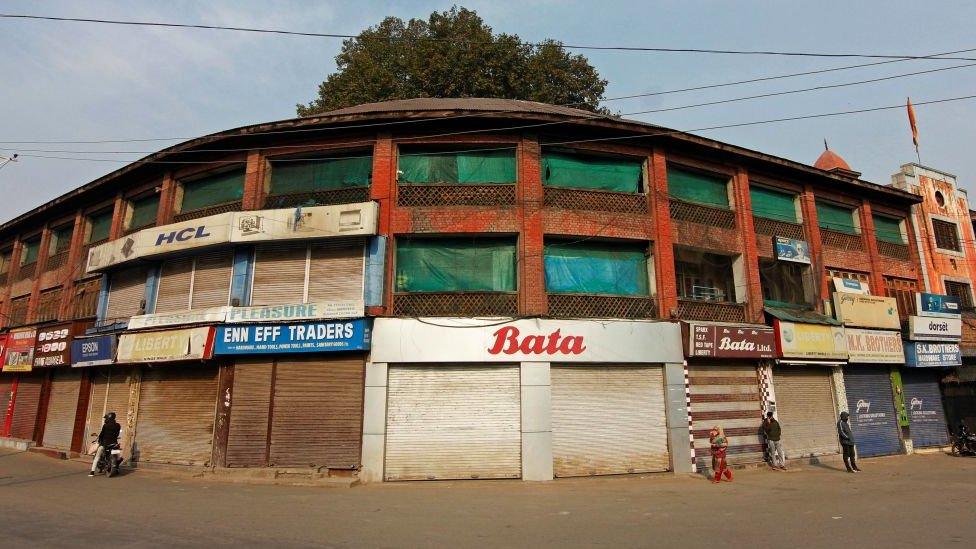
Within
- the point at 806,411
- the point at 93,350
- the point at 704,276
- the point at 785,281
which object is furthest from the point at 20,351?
the point at 785,281

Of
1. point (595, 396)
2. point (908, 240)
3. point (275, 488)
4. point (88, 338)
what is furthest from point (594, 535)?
point (908, 240)

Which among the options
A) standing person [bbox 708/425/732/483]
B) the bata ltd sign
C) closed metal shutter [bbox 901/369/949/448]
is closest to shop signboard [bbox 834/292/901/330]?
closed metal shutter [bbox 901/369/949/448]

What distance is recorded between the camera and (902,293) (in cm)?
2000

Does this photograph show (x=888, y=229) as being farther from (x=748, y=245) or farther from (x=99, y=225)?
(x=99, y=225)

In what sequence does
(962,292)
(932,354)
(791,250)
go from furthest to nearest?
(962,292), (932,354), (791,250)

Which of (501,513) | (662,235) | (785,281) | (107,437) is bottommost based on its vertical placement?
(501,513)

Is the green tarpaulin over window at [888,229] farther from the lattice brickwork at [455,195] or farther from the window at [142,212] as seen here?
the window at [142,212]

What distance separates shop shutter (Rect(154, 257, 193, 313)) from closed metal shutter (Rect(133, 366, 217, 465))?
177 cm

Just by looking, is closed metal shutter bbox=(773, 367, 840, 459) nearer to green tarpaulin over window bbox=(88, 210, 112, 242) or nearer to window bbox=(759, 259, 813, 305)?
window bbox=(759, 259, 813, 305)

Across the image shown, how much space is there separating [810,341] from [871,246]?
6510 millimetres

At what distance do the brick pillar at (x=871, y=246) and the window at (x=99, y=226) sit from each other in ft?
89.7

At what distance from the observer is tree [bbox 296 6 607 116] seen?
27.9 meters

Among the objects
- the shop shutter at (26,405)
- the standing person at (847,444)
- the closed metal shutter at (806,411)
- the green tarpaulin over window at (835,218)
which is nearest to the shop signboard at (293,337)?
the shop shutter at (26,405)

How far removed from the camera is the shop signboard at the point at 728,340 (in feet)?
46.3
